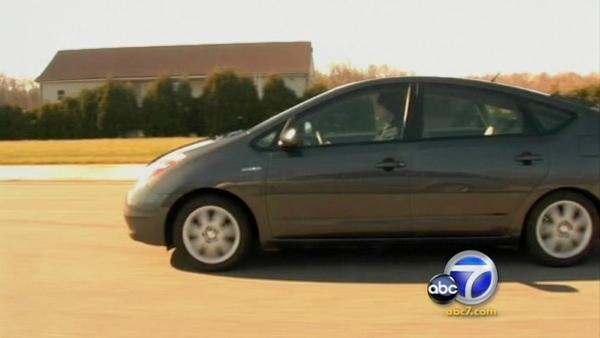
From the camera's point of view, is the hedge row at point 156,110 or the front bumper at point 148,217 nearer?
the front bumper at point 148,217

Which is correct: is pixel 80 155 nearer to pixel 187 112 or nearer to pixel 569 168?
pixel 187 112

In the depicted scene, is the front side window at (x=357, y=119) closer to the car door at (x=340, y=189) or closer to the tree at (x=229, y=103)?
the car door at (x=340, y=189)

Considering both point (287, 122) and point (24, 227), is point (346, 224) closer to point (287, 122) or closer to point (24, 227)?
point (287, 122)

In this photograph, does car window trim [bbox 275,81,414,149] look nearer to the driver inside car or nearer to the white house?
the driver inside car

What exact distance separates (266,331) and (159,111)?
30174 mm

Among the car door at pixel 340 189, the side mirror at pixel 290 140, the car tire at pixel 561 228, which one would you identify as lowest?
the car tire at pixel 561 228

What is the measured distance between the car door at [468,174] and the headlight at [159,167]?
6.65 ft

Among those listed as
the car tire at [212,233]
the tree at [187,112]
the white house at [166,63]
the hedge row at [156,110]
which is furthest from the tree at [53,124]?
the car tire at [212,233]

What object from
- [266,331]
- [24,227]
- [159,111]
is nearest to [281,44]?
[159,111]

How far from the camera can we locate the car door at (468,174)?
5234 millimetres

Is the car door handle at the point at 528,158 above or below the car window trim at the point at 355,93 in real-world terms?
below

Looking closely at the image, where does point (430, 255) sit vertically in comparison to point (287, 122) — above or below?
below

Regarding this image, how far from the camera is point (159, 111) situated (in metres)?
33.1

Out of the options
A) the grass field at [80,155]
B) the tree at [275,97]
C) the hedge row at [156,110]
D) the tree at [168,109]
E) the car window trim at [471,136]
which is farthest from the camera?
the tree at [168,109]
